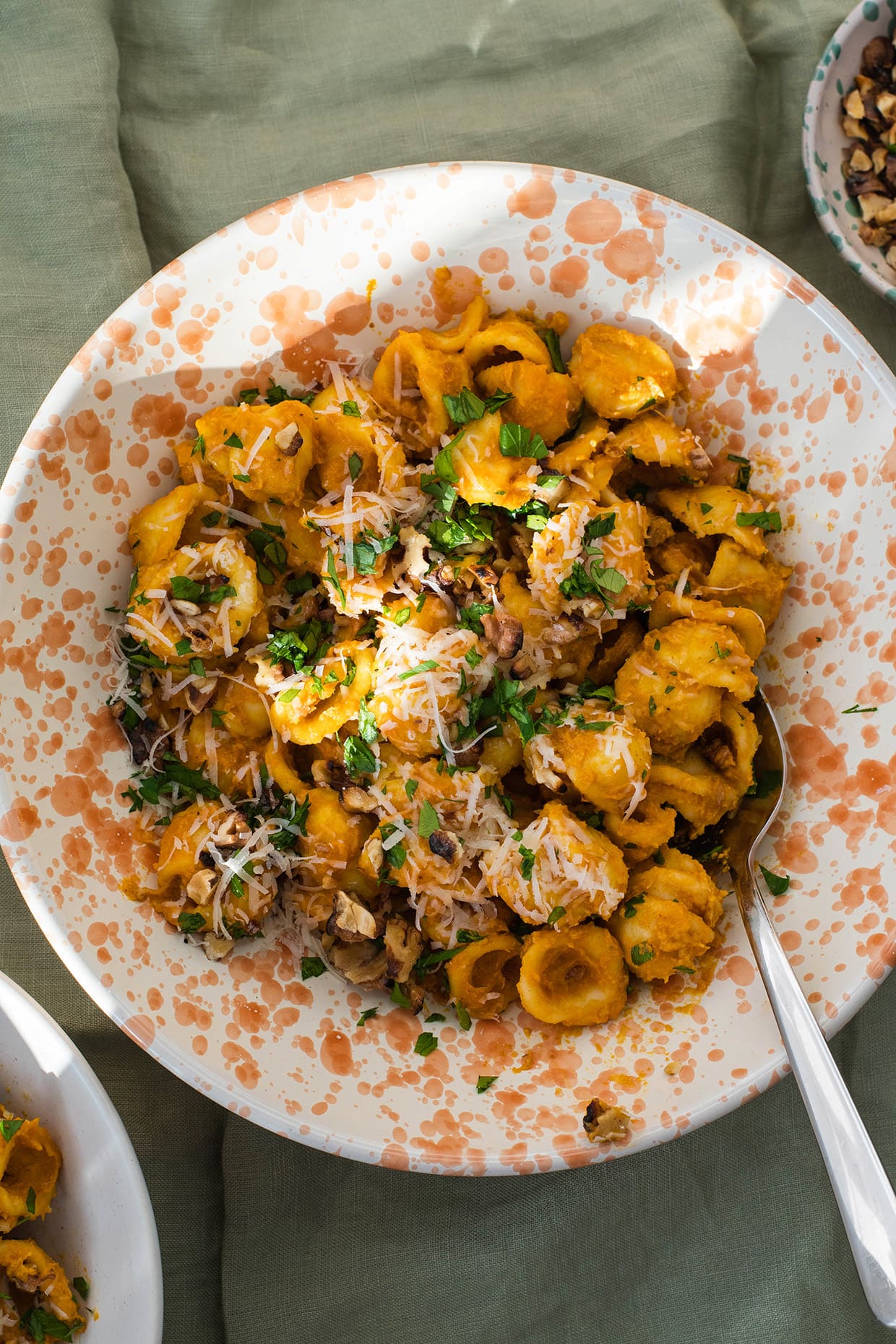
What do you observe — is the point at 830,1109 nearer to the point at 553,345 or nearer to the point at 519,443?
the point at 519,443

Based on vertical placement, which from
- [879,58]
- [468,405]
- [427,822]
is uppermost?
[879,58]

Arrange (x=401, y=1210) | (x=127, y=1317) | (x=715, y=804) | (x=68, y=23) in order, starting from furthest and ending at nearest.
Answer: (x=68, y=23) < (x=401, y=1210) < (x=715, y=804) < (x=127, y=1317)

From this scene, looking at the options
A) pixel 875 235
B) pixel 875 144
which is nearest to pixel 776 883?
pixel 875 235

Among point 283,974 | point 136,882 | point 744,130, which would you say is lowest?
point 283,974

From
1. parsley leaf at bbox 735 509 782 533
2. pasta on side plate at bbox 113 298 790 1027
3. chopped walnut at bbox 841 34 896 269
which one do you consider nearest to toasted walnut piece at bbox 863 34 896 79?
chopped walnut at bbox 841 34 896 269

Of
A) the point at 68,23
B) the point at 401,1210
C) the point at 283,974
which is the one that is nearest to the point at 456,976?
the point at 283,974

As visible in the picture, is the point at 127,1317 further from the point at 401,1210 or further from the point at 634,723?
the point at 634,723

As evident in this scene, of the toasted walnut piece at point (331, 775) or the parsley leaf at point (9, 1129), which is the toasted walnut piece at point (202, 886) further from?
the parsley leaf at point (9, 1129)
